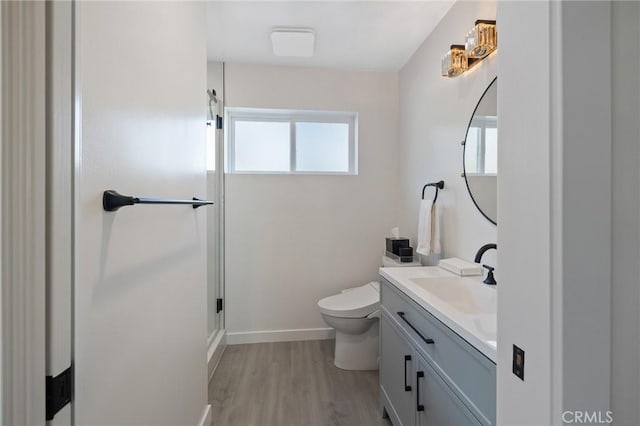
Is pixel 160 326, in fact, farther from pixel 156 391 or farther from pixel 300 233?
pixel 300 233

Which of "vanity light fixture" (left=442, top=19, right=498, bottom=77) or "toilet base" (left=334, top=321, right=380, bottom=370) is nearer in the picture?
"vanity light fixture" (left=442, top=19, right=498, bottom=77)

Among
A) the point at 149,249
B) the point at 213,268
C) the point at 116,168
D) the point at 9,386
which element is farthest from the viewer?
the point at 213,268

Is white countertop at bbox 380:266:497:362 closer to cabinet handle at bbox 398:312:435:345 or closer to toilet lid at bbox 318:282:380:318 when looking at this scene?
cabinet handle at bbox 398:312:435:345

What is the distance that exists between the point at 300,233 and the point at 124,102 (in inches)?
76.8

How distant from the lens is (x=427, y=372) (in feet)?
3.81

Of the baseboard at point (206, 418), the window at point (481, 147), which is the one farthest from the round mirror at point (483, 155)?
the baseboard at point (206, 418)

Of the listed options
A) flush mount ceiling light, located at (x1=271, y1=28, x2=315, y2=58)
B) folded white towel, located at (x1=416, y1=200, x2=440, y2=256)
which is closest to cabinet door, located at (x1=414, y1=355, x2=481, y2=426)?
folded white towel, located at (x1=416, y1=200, x2=440, y2=256)

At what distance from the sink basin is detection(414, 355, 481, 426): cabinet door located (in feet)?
1.08

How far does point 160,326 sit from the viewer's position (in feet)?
3.38

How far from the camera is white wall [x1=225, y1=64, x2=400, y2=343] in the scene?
8.47 feet

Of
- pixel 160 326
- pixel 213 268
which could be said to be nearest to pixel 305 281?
pixel 213 268

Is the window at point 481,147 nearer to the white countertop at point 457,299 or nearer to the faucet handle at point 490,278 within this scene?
the faucet handle at point 490,278
